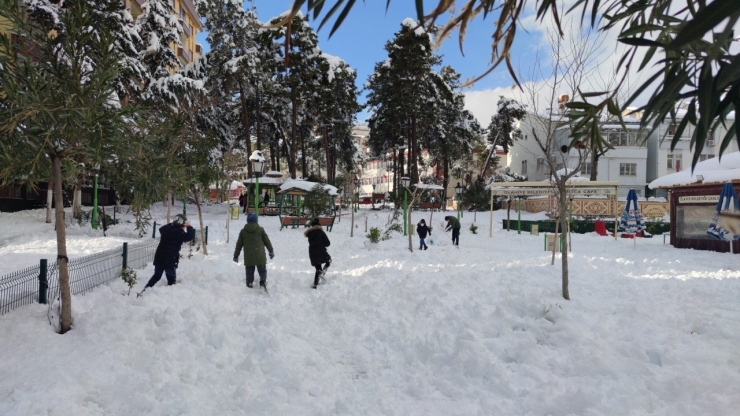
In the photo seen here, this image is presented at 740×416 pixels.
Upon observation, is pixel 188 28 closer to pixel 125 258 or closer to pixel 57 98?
pixel 125 258

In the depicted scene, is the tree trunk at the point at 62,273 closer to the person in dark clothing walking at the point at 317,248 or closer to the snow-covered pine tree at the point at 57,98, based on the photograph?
the snow-covered pine tree at the point at 57,98

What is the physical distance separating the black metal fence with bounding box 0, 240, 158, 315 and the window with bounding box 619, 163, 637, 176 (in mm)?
44814

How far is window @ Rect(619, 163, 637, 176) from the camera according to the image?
140 feet

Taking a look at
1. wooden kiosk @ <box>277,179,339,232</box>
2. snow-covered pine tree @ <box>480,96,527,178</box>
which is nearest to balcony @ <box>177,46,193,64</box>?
wooden kiosk @ <box>277,179,339,232</box>

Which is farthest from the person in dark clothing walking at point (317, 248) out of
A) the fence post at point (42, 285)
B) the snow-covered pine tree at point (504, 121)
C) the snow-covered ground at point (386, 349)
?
the snow-covered pine tree at point (504, 121)

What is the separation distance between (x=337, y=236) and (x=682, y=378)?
54.0 feet

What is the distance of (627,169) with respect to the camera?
42594 millimetres

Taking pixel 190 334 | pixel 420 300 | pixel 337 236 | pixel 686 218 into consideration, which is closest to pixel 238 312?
pixel 190 334

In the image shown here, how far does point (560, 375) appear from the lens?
15.9ft

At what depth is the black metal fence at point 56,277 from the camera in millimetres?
5703

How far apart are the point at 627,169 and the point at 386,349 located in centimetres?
4490

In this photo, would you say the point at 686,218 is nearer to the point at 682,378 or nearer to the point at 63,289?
the point at 682,378

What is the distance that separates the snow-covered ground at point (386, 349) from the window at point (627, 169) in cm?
3767

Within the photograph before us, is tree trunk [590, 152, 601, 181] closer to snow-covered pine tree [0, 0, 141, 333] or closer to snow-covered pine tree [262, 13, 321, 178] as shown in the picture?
snow-covered pine tree [0, 0, 141, 333]
